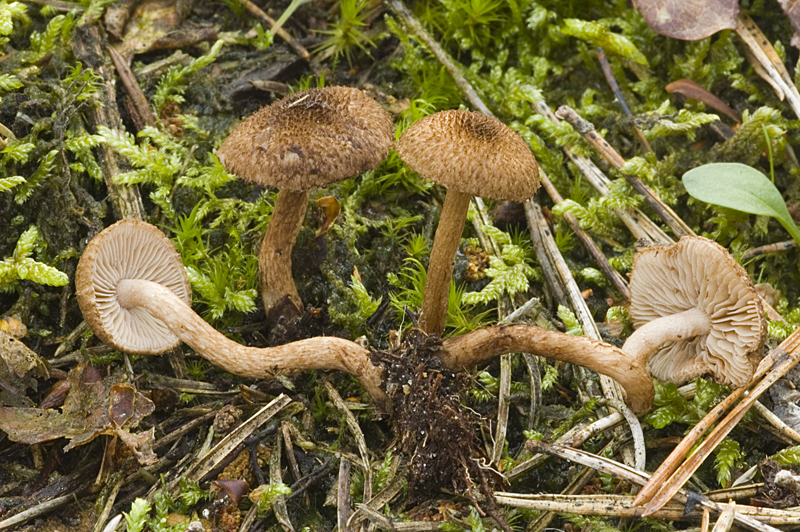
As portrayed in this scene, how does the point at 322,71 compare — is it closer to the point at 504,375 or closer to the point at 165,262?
the point at 165,262

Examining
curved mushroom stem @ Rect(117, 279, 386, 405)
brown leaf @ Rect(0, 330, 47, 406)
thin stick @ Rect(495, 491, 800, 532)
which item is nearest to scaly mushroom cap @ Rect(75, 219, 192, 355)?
curved mushroom stem @ Rect(117, 279, 386, 405)

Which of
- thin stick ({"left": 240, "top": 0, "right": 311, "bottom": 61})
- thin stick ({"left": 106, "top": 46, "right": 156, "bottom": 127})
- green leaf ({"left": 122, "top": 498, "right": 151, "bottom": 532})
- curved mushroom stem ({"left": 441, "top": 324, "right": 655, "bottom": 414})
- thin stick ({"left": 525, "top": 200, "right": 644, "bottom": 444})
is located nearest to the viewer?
green leaf ({"left": 122, "top": 498, "right": 151, "bottom": 532})

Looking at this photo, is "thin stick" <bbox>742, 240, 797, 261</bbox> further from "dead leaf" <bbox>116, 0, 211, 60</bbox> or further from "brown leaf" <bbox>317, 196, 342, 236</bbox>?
"dead leaf" <bbox>116, 0, 211, 60</bbox>

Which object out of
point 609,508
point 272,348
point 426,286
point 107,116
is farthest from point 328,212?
point 609,508

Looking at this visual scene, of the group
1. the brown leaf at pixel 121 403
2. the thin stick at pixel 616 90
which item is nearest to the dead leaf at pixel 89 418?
the brown leaf at pixel 121 403

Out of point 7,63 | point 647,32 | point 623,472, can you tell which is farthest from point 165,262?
point 647,32

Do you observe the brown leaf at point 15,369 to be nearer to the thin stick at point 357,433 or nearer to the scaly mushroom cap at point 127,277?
the scaly mushroom cap at point 127,277
